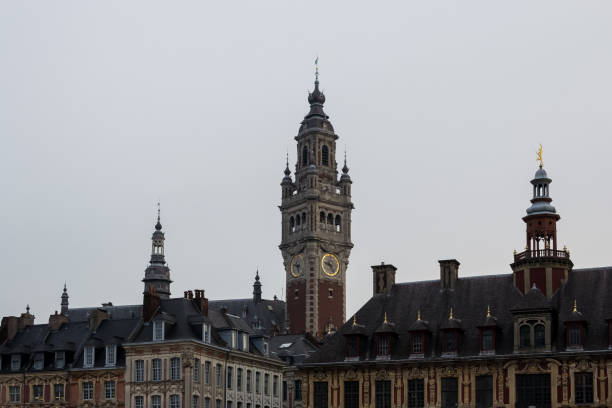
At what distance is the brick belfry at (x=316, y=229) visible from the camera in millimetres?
163250

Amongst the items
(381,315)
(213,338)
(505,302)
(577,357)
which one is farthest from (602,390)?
(213,338)

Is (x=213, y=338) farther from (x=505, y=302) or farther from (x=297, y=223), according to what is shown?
(x=297, y=223)

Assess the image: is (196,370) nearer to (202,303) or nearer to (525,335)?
(202,303)

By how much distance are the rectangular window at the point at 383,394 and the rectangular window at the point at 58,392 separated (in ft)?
110

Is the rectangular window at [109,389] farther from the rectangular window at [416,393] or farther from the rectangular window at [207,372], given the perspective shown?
the rectangular window at [416,393]

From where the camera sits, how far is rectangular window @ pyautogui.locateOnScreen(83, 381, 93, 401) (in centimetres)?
10531

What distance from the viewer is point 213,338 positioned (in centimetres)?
10456

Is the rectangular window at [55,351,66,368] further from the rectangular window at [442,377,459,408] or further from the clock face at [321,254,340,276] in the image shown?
the clock face at [321,254,340,276]

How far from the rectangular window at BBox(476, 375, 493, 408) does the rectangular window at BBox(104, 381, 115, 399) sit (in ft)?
115

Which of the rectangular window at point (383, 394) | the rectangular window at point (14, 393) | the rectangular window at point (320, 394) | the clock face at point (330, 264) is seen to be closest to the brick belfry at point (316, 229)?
the clock face at point (330, 264)

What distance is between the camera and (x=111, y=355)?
10506cm

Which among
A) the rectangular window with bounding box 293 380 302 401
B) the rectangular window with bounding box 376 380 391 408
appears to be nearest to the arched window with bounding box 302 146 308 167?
the rectangular window with bounding box 293 380 302 401

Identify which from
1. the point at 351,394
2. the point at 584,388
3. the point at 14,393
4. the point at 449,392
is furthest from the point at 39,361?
the point at 584,388

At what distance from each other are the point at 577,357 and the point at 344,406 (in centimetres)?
1856
